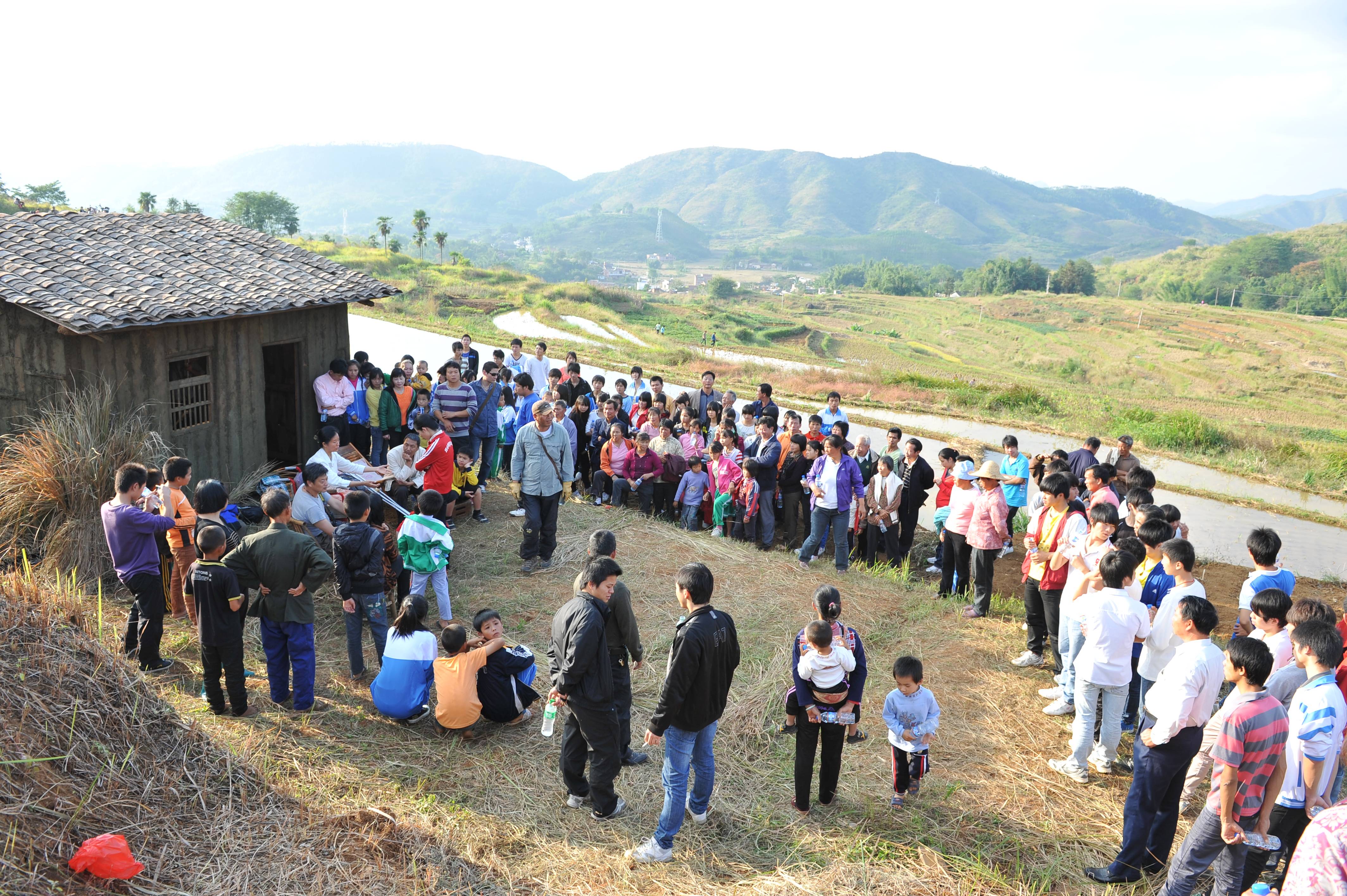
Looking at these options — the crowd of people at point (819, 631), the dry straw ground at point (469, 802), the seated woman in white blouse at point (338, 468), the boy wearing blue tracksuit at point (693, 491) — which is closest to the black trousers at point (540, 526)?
the crowd of people at point (819, 631)

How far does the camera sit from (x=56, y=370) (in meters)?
7.74

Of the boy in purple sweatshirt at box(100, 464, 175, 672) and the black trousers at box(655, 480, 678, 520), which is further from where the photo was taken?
the black trousers at box(655, 480, 678, 520)

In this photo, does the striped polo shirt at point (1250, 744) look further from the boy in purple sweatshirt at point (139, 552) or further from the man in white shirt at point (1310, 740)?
the boy in purple sweatshirt at point (139, 552)

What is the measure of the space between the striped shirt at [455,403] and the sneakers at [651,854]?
675cm

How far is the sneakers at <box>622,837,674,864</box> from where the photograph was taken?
14.4 ft

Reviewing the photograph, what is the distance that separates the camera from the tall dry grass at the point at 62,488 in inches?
276

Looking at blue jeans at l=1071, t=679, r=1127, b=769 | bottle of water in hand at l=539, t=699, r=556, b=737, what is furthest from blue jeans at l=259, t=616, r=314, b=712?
blue jeans at l=1071, t=679, r=1127, b=769

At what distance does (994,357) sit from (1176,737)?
46094 millimetres

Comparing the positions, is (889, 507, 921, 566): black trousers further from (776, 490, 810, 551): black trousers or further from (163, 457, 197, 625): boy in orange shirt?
(163, 457, 197, 625): boy in orange shirt

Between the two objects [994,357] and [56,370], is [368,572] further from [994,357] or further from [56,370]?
[994,357]

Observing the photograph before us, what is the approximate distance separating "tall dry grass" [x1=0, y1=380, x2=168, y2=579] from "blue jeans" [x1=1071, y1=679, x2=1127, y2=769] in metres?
8.08

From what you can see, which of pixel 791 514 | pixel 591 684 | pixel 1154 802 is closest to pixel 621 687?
pixel 591 684

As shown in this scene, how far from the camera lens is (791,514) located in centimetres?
1007

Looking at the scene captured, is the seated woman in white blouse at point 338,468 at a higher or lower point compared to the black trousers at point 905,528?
higher
